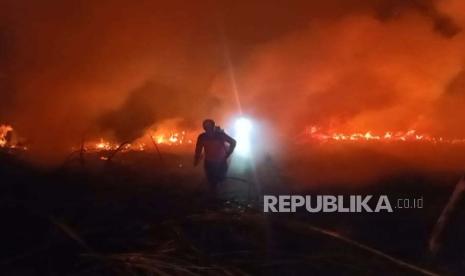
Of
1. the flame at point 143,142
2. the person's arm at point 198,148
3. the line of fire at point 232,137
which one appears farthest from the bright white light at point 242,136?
the flame at point 143,142

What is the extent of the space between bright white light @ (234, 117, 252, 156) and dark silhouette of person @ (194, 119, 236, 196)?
6 cm

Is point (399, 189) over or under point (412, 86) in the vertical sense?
under

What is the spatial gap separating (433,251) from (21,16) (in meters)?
4.60

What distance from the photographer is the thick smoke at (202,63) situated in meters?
5.34

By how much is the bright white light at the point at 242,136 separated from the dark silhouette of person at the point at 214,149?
0.21 feet

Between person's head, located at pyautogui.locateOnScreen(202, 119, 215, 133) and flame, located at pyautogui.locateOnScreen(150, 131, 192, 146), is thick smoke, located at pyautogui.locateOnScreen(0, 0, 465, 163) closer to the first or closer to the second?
person's head, located at pyautogui.locateOnScreen(202, 119, 215, 133)

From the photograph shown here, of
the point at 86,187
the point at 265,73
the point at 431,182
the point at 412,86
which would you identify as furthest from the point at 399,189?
the point at 86,187

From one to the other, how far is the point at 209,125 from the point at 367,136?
1.84m

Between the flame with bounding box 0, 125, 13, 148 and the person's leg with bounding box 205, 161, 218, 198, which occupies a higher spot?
the flame with bounding box 0, 125, 13, 148

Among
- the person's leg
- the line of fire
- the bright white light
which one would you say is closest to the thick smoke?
A: the line of fire

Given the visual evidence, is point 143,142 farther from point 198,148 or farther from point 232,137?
point 232,137

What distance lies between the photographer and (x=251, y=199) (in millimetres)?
4941

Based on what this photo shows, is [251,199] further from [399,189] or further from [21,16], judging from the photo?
[21,16]

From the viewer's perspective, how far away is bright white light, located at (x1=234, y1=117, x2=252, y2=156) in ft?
17.1
